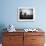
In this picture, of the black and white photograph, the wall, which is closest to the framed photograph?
the black and white photograph

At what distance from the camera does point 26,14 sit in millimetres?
3984

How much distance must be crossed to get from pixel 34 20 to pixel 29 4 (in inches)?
21.1

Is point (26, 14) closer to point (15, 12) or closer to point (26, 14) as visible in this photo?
point (26, 14)

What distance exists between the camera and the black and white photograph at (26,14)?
3969 millimetres

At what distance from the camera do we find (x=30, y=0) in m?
3.97

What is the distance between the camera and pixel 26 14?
3.98 m

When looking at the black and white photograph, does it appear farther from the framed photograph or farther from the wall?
the wall

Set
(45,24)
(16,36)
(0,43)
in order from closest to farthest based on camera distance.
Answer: (16,36), (0,43), (45,24)

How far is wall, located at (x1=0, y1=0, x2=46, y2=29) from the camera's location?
156 inches

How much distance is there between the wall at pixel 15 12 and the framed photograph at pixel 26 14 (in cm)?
12

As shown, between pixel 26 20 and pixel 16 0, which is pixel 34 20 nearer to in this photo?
pixel 26 20

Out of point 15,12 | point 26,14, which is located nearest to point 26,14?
point 26,14

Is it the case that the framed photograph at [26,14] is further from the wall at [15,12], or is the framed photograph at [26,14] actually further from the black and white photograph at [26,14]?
the wall at [15,12]

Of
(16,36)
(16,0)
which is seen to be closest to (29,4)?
(16,0)
